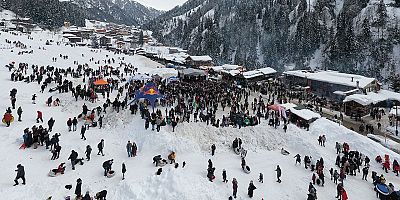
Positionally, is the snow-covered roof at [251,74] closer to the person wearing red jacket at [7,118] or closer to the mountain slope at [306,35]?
the person wearing red jacket at [7,118]

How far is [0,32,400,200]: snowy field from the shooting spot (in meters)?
15.8

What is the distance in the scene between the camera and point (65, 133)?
2258 centimetres

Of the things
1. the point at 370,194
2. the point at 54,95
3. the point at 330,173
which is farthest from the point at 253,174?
the point at 54,95

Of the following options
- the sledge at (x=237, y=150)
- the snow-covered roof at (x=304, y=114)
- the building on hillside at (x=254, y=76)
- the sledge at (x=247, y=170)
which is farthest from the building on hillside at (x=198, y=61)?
the sledge at (x=247, y=170)

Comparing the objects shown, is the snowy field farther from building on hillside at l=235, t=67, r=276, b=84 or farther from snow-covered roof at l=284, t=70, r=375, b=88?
building on hillside at l=235, t=67, r=276, b=84

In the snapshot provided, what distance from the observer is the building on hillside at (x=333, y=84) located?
4839 cm

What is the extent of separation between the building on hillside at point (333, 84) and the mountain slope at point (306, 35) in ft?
115

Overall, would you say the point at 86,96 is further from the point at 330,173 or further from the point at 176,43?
the point at 176,43

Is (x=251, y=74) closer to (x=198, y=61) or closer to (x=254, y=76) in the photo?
(x=254, y=76)

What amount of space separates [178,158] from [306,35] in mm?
94577

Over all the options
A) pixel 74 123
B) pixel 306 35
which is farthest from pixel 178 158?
pixel 306 35

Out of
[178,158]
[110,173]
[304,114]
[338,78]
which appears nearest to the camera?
[110,173]

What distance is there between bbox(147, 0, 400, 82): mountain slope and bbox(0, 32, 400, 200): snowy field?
70.1 meters

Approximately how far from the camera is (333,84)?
→ 51.4m
